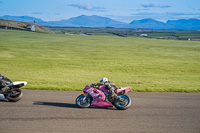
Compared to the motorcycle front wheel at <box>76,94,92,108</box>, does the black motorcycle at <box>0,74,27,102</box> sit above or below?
above

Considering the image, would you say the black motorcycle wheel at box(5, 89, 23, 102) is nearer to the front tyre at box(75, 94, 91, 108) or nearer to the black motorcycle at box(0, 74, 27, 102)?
the black motorcycle at box(0, 74, 27, 102)

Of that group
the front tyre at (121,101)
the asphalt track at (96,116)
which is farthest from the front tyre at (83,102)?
the front tyre at (121,101)

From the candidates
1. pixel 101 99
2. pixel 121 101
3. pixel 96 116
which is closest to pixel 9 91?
pixel 101 99

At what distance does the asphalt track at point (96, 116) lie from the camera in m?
8.62

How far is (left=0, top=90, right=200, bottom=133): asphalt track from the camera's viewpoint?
8617mm

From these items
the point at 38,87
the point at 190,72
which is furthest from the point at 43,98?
the point at 190,72

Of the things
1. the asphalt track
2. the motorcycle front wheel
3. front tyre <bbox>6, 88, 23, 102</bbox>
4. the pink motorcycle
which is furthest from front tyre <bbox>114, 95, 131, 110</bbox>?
A: front tyre <bbox>6, 88, 23, 102</bbox>

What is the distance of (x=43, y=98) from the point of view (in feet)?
41.8

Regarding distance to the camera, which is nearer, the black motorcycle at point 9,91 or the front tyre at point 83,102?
the front tyre at point 83,102

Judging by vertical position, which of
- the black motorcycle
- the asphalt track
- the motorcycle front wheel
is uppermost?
the black motorcycle

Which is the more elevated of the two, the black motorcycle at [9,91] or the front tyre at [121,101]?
the black motorcycle at [9,91]

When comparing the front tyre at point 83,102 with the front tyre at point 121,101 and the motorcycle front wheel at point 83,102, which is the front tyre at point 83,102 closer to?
the motorcycle front wheel at point 83,102

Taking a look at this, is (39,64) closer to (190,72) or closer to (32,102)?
(32,102)

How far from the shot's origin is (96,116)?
32.7 feet
